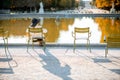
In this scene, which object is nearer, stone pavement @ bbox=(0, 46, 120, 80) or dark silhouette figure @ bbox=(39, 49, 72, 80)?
stone pavement @ bbox=(0, 46, 120, 80)

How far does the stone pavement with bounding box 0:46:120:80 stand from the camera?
314 inches

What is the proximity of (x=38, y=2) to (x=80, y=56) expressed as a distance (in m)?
58.4

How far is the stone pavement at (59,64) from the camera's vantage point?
314 inches

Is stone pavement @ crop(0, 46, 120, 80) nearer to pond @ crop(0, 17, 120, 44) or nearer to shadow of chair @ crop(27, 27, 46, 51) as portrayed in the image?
shadow of chair @ crop(27, 27, 46, 51)

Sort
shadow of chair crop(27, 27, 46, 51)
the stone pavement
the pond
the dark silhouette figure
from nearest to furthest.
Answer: the stone pavement
the dark silhouette figure
shadow of chair crop(27, 27, 46, 51)
the pond

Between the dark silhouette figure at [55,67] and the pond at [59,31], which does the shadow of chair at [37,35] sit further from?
the pond at [59,31]

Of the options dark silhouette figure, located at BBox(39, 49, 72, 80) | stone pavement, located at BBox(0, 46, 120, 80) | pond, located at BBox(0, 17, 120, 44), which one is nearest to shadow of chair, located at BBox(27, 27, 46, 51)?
stone pavement, located at BBox(0, 46, 120, 80)

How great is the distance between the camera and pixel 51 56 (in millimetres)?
10469

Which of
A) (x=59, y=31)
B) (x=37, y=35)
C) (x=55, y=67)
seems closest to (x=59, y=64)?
(x=55, y=67)

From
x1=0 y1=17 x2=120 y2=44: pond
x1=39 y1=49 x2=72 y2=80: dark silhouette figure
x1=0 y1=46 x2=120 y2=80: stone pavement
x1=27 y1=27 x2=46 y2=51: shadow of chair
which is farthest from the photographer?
x1=0 y1=17 x2=120 y2=44: pond

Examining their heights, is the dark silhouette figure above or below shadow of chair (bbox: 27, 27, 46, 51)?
below

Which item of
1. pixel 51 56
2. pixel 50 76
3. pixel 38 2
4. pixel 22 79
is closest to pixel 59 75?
pixel 50 76

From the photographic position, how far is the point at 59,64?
9289 millimetres

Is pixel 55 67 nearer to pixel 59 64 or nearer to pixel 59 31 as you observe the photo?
pixel 59 64
